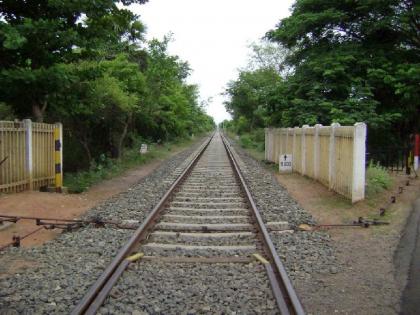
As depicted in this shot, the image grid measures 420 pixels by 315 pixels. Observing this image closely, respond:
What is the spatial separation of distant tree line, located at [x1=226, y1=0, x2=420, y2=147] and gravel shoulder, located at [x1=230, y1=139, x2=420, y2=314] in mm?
7028

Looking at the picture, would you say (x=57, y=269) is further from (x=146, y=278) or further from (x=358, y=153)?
(x=358, y=153)

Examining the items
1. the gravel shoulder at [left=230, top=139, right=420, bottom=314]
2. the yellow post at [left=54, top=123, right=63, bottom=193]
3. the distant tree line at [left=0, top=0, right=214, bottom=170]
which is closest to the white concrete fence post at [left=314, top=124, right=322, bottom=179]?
the gravel shoulder at [left=230, top=139, right=420, bottom=314]

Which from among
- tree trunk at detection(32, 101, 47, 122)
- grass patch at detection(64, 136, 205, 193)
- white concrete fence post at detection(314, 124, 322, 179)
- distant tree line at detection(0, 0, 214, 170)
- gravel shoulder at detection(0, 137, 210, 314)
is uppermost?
distant tree line at detection(0, 0, 214, 170)

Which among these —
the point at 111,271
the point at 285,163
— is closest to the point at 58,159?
the point at 111,271

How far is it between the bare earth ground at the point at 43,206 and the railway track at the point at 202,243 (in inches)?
70.3

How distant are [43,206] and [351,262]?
6.94 m

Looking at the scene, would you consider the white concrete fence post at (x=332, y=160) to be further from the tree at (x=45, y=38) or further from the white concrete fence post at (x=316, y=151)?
the tree at (x=45, y=38)

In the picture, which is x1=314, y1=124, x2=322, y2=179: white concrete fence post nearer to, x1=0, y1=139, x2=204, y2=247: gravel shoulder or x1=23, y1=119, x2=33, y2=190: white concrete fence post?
x1=0, y1=139, x2=204, y2=247: gravel shoulder

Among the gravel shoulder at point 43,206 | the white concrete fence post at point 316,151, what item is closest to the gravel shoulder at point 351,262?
the white concrete fence post at point 316,151

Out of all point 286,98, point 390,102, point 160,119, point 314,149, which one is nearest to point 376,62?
point 390,102

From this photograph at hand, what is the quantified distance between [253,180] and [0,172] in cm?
761

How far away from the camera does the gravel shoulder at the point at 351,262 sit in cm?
511

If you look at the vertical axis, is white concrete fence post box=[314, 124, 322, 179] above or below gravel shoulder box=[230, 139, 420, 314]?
above

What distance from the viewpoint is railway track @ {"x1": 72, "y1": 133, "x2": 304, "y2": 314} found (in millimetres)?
5227
